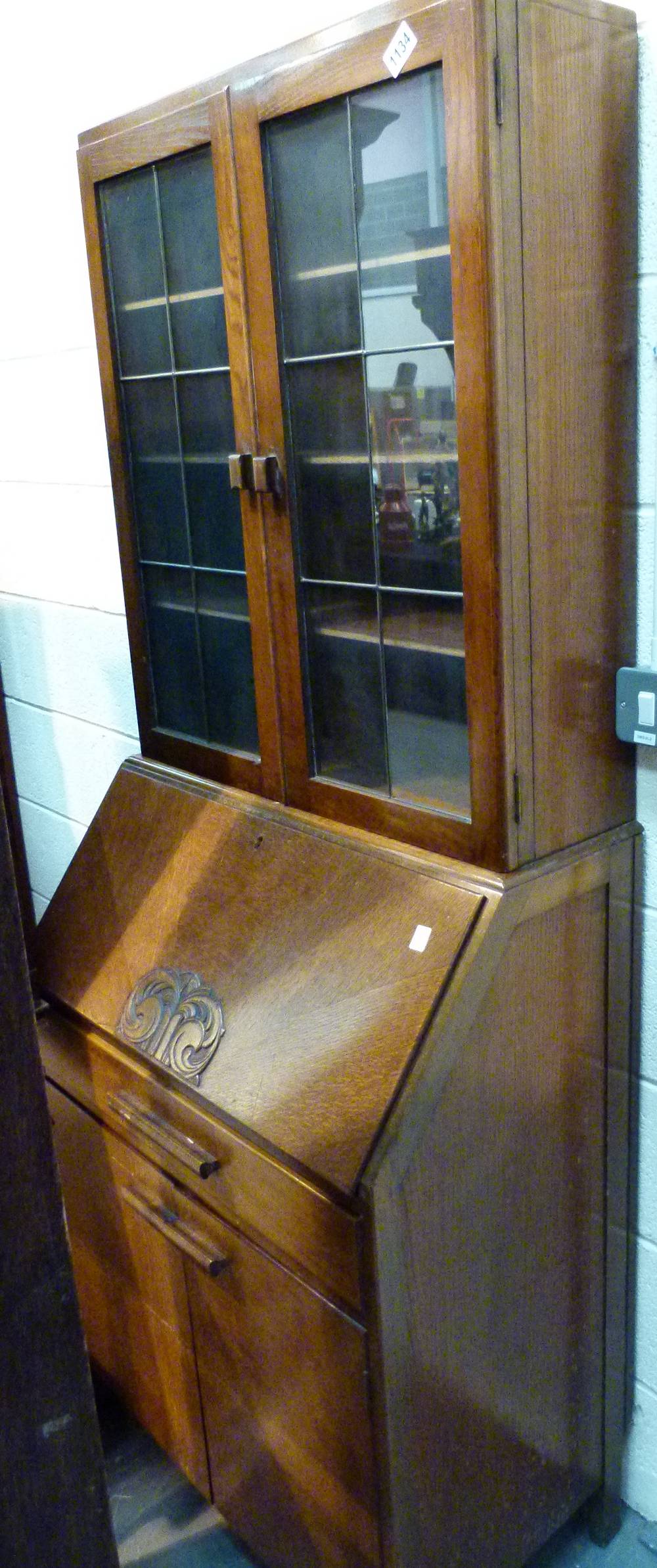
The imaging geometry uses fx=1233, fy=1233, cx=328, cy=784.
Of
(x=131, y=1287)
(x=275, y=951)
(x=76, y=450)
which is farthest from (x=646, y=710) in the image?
(x=76, y=450)

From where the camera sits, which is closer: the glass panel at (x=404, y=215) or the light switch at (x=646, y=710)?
the glass panel at (x=404, y=215)

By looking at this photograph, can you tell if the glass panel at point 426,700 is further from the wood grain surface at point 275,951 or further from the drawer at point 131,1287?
the drawer at point 131,1287

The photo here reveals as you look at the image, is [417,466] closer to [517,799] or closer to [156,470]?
[517,799]

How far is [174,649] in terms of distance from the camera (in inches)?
82.0

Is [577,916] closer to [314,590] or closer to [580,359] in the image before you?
[314,590]

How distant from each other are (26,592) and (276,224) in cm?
155

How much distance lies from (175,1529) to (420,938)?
4.13 ft

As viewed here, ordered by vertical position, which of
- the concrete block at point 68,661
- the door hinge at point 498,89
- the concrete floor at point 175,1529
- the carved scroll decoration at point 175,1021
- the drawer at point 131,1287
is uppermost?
the door hinge at point 498,89

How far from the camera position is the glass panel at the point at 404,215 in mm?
1354

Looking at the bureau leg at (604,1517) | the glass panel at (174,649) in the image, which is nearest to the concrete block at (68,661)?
the glass panel at (174,649)

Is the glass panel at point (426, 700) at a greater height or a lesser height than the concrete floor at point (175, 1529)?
greater

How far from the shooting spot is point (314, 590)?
1.70 m

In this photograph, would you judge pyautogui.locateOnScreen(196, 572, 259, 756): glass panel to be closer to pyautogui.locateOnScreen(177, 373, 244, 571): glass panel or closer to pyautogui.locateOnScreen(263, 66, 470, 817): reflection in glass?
pyautogui.locateOnScreen(177, 373, 244, 571): glass panel

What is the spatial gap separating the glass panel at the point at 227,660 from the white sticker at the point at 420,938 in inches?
21.2
